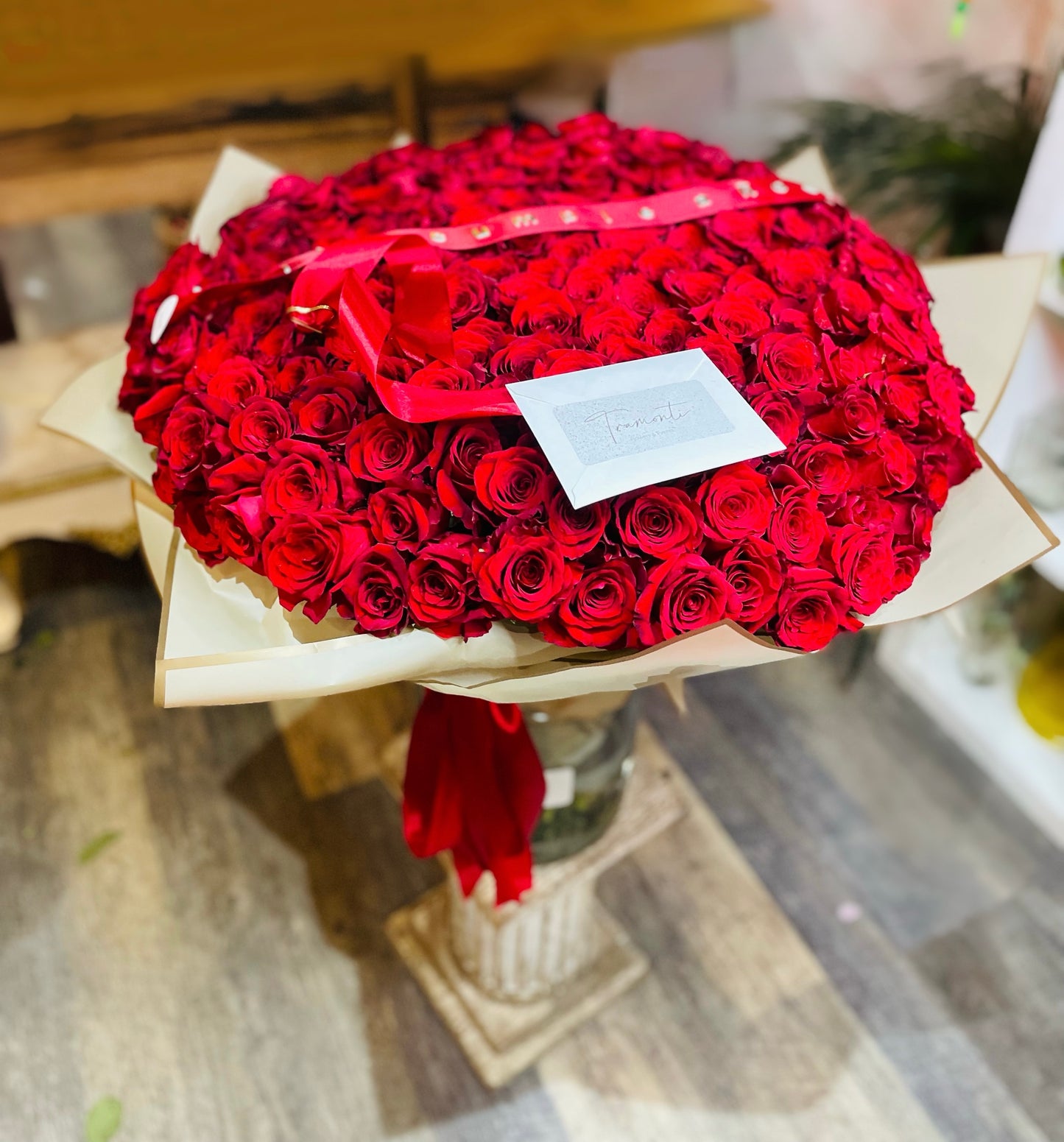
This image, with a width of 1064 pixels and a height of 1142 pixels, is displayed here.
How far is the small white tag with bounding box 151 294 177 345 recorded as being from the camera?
0.74 m

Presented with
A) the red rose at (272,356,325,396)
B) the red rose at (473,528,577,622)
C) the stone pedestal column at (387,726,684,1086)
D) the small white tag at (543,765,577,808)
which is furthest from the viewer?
the stone pedestal column at (387,726,684,1086)

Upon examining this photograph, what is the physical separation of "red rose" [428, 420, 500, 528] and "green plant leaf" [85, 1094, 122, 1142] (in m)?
1.13

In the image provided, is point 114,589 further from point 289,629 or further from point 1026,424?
point 1026,424

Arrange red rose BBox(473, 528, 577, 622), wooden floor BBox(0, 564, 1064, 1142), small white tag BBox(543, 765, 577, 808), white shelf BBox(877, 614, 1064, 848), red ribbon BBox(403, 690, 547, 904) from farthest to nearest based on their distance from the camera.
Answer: white shelf BBox(877, 614, 1064, 848)
wooden floor BBox(0, 564, 1064, 1142)
small white tag BBox(543, 765, 577, 808)
red ribbon BBox(403, 690, 547, 904)
red rose BBox(473, 528, 577, 622)

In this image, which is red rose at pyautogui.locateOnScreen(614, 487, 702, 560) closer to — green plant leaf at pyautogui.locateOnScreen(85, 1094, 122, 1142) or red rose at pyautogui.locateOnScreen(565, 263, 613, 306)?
red rose at pyautogui.locateOnScreen(565, 263, 613, 306)

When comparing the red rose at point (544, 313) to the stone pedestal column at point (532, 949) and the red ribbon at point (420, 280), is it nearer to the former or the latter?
the red ribbon at point (420, 280)

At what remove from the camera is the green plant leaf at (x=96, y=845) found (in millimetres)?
1505

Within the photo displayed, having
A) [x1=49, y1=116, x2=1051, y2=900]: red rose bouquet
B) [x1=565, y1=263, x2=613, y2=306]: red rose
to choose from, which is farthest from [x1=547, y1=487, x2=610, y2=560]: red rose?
[x1=565, y1=263, x2=613, y2=306]: red rose

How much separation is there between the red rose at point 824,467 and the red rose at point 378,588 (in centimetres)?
28

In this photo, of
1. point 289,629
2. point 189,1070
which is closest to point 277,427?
point 289,629

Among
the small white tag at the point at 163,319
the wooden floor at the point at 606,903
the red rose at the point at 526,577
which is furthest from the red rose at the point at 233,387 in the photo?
the wooden floor at the point at 606,903

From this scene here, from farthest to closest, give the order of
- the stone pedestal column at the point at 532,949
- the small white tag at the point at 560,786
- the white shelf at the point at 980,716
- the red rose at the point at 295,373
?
1. the white shelf at the point at 980,716
2. the stone pedestal column at the point at 532,949
3. the small white tag at the point at 560,786
4. the red rose at the point at 295,373

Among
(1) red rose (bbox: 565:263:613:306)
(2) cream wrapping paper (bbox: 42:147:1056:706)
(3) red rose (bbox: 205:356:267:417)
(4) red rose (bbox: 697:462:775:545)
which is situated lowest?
(2) cream wrapping paper (bbox: 42:147:1056:706)

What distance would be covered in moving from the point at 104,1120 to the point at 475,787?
0.84 meters
